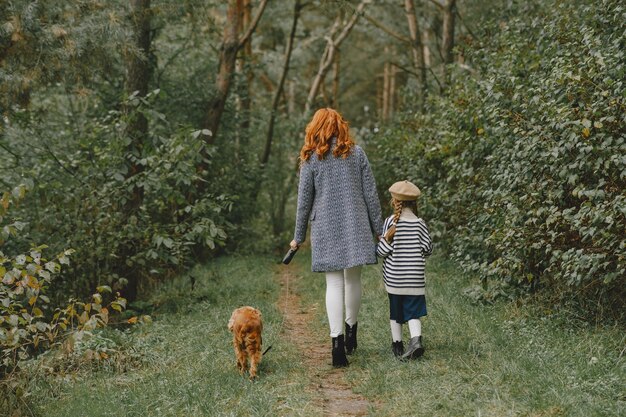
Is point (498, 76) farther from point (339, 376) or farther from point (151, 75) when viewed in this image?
point (151, 75)

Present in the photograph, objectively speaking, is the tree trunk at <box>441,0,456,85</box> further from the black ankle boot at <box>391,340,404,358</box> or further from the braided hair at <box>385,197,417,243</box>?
the black ankle boot at <box>391,340,404,358</box>

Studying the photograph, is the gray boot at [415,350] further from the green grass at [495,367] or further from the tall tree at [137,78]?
the tall tree at [137,78]

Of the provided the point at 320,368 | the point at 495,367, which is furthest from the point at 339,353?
the point at 495,367

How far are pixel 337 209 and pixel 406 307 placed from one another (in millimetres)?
1002

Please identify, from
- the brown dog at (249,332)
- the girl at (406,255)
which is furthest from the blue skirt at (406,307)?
the brown dog at (249,332)

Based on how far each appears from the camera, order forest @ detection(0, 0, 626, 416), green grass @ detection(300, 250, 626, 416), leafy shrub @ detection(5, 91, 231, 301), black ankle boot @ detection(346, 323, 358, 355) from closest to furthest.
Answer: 1. green grass @ detection(300, 250, 626, 416)
2. forest @ detection(0, 0, 626, 416)
3. black ankle boot @ detection(346, 323, 358, 355)
4. leafy shrub @ detection(5, 91, 231, 301)

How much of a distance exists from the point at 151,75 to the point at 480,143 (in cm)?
791

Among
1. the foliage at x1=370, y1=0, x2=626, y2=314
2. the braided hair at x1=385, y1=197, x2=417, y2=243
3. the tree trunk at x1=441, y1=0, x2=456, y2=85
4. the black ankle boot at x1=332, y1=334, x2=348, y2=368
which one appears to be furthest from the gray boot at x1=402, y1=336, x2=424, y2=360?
the tree trunk at x1=441, y1=0, x2=456, y2=85

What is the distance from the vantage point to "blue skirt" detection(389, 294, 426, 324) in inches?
233

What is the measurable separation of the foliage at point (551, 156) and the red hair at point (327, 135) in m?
1.74

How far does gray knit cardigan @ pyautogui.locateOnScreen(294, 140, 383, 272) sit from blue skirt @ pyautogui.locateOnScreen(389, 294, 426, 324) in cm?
43

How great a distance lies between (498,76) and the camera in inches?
307

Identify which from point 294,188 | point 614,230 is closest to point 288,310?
point 614,230

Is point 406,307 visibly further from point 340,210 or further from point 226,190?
point 226,190
